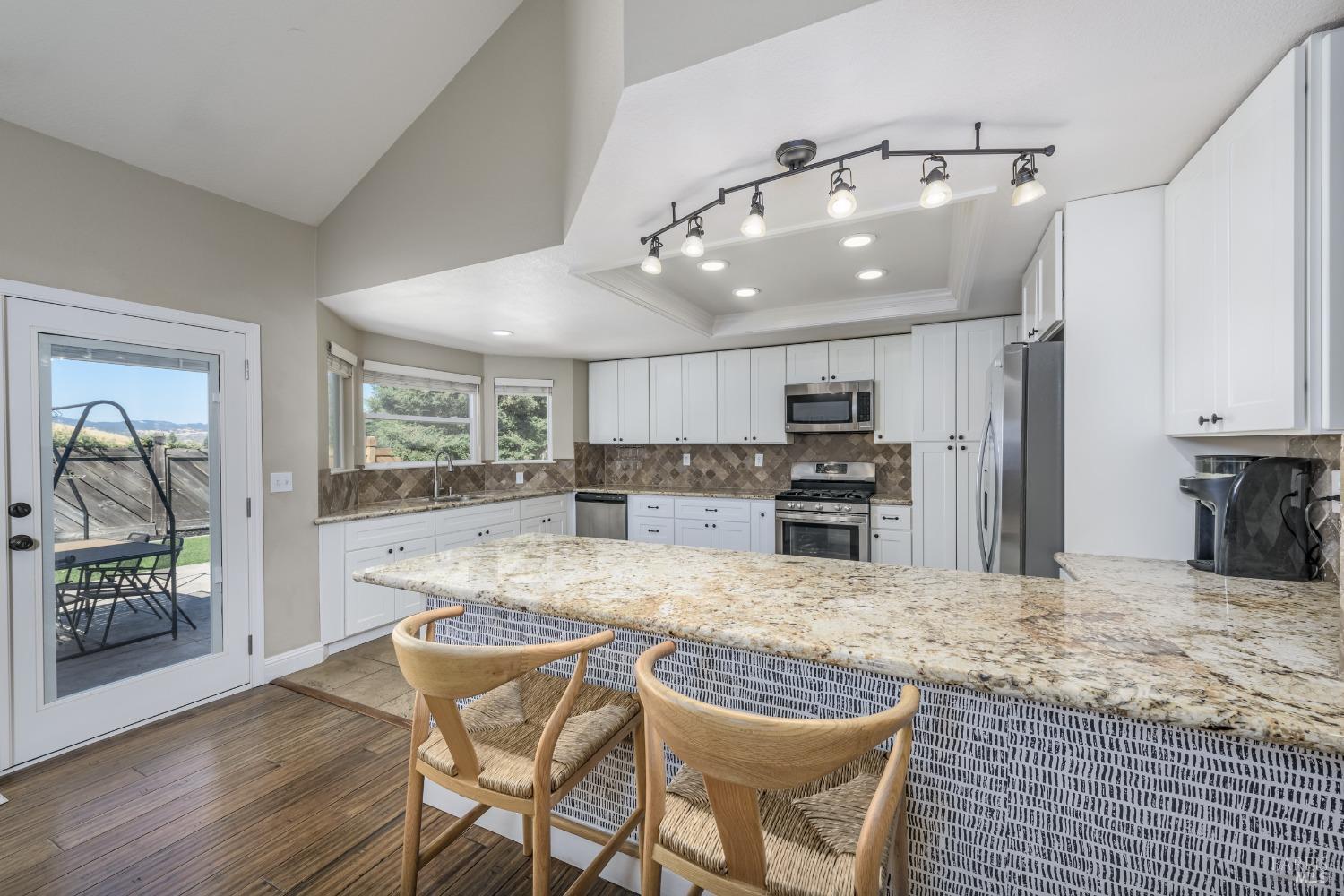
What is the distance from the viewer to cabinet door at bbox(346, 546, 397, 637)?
11.5 ft

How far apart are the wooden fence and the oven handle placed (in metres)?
3.71

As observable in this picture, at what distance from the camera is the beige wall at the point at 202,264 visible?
2240 mm

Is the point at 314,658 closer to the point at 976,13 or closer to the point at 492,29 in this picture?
the point at 492,29

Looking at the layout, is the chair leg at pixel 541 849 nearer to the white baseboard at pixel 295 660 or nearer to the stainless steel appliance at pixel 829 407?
the white baseboard at pixel 295 660

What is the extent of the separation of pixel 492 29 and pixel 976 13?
2.34m

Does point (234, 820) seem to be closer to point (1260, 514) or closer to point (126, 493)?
point (126, 493)

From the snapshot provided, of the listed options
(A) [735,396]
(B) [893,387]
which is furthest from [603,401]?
(B) [893,387]

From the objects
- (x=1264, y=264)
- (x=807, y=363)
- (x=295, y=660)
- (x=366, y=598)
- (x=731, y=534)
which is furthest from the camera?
(x=731, y=534)

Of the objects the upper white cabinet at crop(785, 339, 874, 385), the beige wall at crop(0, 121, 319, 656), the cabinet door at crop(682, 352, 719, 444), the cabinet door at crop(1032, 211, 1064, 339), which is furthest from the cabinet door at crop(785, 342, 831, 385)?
the beige wall at crop(0, 121, 319, 656)

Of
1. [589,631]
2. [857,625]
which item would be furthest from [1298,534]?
[589,631]

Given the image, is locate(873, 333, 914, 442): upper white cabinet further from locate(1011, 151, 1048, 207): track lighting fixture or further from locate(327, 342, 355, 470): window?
locate(327, 342, 355, 470): window

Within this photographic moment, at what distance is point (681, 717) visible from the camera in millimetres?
865

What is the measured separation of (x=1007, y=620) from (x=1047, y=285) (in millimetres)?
1680

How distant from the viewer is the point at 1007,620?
48.1 inches
